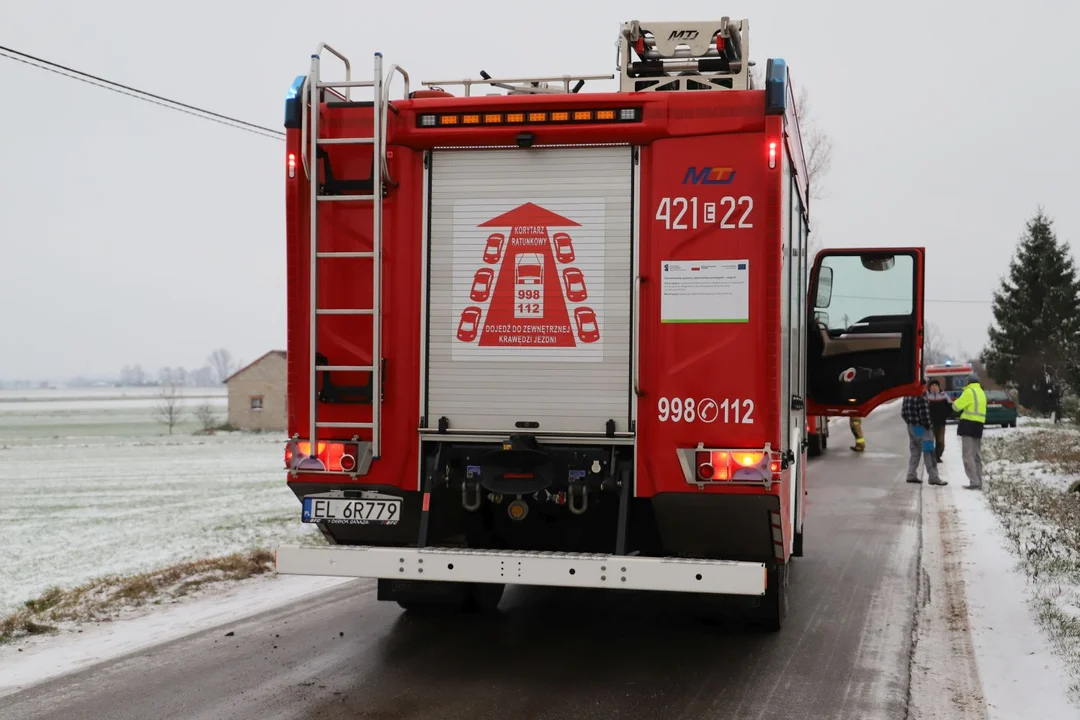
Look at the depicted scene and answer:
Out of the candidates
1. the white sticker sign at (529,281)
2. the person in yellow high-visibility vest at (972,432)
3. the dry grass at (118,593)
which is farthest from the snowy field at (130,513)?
the person in yellow high-visibility vest at (972,432)

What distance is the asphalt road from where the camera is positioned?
4.98 meters

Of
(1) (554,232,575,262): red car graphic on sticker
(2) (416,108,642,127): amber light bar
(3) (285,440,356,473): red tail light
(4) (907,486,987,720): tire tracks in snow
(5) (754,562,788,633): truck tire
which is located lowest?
(4) (907,486,987,720): tire tracks in snow

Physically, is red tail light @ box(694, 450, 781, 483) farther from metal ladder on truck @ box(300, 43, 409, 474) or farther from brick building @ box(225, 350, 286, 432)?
brick building @ box(225, 350, 286, 432)

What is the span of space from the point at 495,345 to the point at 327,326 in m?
0.97

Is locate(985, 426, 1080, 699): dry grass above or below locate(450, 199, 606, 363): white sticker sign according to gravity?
below

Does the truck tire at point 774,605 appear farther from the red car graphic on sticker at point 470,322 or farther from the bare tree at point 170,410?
the bare tree at point 170,410

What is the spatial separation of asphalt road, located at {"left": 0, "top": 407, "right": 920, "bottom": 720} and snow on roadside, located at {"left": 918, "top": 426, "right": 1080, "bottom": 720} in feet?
1.53

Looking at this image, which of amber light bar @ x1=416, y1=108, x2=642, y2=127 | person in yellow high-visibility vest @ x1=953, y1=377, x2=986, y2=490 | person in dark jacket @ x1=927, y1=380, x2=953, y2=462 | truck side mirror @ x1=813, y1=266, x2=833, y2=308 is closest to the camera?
amber light bar @ x1=416, y1=108, x2=642, y2=127

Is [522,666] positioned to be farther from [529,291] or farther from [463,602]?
[529,291]

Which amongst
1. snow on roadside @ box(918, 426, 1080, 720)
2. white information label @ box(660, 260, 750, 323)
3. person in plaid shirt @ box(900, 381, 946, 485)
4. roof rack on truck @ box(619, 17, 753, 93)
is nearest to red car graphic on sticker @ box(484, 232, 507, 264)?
white information label @ box(660, 260, 750, 323)


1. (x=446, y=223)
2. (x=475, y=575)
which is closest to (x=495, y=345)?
(x=446, y=223)

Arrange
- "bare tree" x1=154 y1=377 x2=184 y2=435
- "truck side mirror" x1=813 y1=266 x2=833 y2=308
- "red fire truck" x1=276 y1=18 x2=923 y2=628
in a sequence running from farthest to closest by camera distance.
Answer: "bare tree" x1=154 y1=377 x2=184 y2=435, "truck side mirror" x1=813 y1=266 x2=833 y2=308, "red fire truck" x1=276 y1=18 x2=923 y2=628

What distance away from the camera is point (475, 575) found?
500 centimetres

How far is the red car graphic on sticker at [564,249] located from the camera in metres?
5.51
